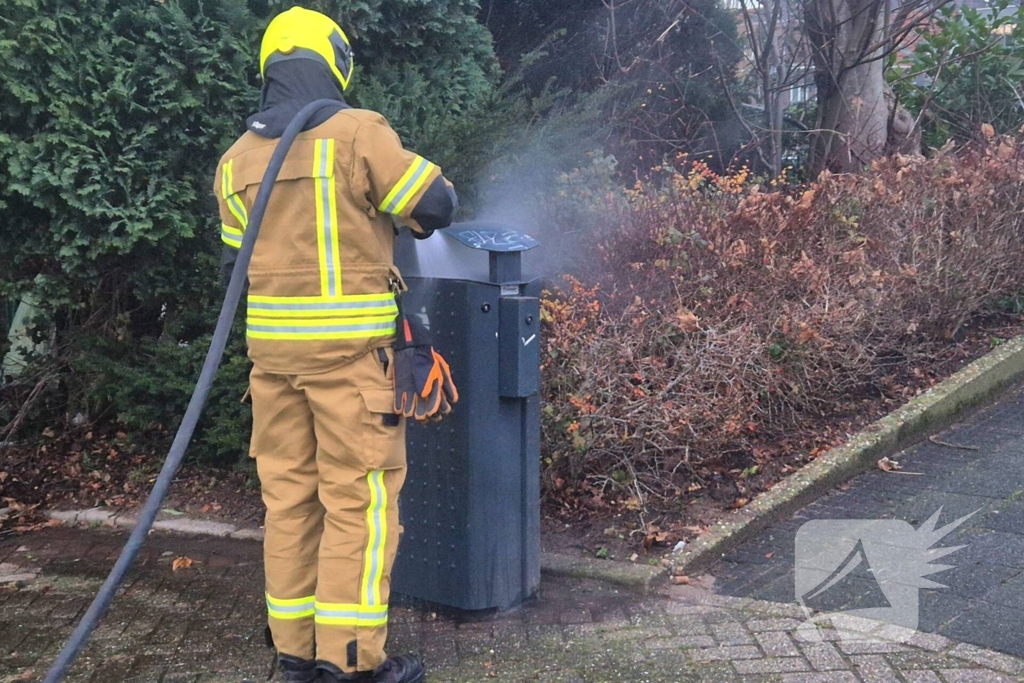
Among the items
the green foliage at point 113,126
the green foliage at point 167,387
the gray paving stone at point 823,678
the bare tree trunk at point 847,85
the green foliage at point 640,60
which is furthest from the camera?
the green foliage at point 640,60

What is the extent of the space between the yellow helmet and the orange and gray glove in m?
0.82

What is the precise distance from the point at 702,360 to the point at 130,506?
2.82 m

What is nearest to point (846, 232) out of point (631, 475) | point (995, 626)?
point (631, 475)

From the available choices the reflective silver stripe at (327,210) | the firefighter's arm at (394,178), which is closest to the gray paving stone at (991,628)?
the firefighter's arm at (394,178)

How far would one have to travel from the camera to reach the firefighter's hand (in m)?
2.91

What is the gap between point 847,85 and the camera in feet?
26.6

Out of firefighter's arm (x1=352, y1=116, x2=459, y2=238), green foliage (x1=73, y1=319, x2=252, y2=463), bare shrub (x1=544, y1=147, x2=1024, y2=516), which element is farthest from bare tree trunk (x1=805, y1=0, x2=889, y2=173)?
firefighter's arm (x1=352, y1=116, x2=459, y2=238)

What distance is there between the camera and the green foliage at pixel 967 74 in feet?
28.6

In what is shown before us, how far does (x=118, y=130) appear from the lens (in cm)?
421

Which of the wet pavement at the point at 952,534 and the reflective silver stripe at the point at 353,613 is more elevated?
the reflective silver stripe at the point at 353,613

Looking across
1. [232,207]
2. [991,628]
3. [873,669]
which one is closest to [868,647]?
[873,669]

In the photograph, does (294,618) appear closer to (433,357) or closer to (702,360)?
(433,357)

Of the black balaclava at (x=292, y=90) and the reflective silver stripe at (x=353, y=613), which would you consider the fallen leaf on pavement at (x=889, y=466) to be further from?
the black balaclava at (x=292, y=90)

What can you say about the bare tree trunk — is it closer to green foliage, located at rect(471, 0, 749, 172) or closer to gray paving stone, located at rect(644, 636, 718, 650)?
green foliage, located at rect(471, 0, 749, 172)
